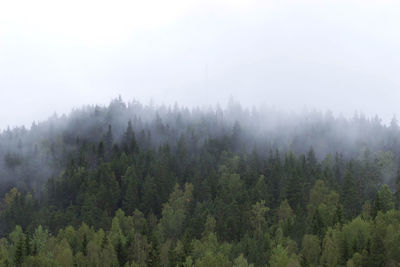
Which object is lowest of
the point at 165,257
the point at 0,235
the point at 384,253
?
the point at 0,235

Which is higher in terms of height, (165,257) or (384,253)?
(384,253)

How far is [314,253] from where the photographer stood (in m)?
75.7

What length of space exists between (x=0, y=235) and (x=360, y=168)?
97995 millimetres

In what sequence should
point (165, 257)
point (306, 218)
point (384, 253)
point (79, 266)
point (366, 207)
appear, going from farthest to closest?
point (366, 207), point (306, 218), point (165, 257), point (79, 266), point (384, 253)

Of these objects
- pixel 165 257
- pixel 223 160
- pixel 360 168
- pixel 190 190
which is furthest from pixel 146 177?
pixel 360 168

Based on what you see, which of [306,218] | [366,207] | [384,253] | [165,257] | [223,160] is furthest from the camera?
[223,160]

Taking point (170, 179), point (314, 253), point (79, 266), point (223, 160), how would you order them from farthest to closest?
point (223, 160), point (170, 179), point (79, 266), point (314, 253)

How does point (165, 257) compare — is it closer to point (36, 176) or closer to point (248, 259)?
point (248, 259)

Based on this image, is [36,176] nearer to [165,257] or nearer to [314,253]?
[165,257]

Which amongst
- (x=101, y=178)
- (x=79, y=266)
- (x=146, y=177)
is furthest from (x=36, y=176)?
(x=79, y=266)

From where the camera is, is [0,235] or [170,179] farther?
[170,179]

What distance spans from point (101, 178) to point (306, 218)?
228ft

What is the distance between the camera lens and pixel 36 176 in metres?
186

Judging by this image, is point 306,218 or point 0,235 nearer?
point 306,218
